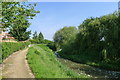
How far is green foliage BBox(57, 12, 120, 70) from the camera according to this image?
18.4 m

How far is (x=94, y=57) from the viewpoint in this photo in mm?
22062

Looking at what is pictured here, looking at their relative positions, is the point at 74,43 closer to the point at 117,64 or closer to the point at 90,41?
the point at 90,41

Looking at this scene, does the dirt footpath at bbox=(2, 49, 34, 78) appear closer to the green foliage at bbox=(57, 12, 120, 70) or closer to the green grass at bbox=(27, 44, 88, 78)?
the green grass at bbox=(27, 44, 88, 78)

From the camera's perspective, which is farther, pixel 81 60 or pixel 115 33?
pixel 81 60

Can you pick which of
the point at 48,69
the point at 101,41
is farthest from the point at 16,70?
the point at 101,41

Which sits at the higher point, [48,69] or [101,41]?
[101,41]

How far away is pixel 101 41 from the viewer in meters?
21.1

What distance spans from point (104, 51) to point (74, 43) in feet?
31.7

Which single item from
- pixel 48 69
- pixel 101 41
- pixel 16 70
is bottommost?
pixel 48 69

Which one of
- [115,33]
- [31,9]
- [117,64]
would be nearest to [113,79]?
[117,64]

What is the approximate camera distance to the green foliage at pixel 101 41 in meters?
18.4

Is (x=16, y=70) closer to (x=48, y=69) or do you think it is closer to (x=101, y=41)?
(x=48, y=69)

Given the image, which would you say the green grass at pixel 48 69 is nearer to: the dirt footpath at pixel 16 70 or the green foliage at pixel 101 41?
the dirt footpath at pixel 16 70

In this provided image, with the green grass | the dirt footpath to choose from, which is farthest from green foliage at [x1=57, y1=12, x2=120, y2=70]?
the dirt footpath
